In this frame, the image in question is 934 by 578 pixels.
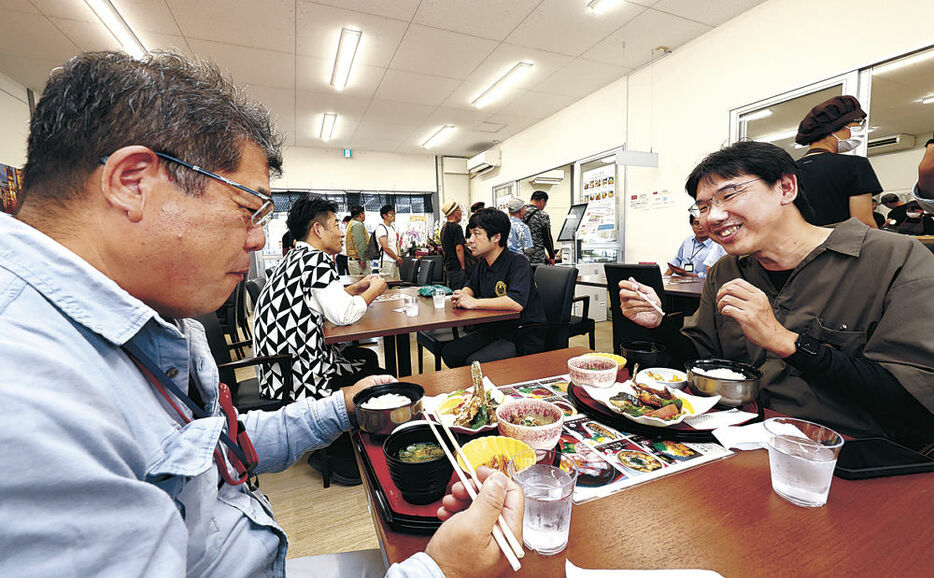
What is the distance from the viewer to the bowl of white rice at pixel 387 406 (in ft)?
2.90

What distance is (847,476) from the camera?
696 millimetres

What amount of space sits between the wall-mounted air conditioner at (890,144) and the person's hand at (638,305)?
15.0 feet

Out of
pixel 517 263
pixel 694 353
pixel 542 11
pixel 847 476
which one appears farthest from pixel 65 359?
pixel 542 11

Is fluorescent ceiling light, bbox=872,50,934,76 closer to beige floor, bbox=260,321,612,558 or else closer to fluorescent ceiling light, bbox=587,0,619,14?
fluorescent ceiling light, bbox=587,0,619,14

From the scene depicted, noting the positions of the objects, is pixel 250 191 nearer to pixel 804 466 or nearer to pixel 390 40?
pixel 804 466

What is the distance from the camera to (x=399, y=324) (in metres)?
2.20

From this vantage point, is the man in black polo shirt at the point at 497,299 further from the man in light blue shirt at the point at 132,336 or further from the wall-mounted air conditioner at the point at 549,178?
the wall-mounted air conditioner at the point at 549,178

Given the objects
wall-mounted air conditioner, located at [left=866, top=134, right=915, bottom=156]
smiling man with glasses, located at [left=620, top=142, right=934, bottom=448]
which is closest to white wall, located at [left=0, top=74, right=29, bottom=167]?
smiling man with glasses, located at [left=620, top=142, right=934, bottom=448]

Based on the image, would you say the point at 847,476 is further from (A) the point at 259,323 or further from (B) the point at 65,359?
(A) the point at 259,323

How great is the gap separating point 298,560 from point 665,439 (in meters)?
0.88

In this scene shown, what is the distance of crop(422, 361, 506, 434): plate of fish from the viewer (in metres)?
0.88

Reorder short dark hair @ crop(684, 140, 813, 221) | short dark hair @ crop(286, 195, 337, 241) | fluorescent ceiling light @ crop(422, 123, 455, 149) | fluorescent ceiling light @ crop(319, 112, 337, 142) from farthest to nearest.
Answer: fluorescent ceiling light @ crop(422, 123, 455, 149)
fluorescent ceiling light @ crop(319, 112, 337, 142)
short dark hair @ crop(286, 195, 337, 241)
short dark hair @ crop(684, 140, 813, 221)

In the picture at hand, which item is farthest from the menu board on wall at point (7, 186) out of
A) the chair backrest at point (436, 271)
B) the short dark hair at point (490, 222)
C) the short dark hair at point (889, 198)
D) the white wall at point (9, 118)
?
the short dark hair at point (889, 198)

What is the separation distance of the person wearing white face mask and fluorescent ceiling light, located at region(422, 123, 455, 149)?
5.66m
